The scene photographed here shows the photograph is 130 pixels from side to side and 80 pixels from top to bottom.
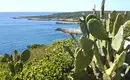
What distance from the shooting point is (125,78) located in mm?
3584

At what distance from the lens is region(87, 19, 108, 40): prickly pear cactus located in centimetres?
314

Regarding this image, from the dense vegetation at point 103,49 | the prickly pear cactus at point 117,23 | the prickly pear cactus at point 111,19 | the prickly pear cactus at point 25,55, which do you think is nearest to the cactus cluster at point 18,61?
the prickly pear cactus at point 25,55

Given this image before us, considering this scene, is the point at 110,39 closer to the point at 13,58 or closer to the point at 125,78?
the point at 125,78

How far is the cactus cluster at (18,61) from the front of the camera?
6305 millimetres

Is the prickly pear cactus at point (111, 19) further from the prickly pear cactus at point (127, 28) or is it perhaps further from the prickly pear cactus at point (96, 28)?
the prickly pear cactus at point (127, 28)

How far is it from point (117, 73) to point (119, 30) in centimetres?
Answer: 42

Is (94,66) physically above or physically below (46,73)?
above

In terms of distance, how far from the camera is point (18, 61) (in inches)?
255

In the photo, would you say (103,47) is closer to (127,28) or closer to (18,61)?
(127,28)

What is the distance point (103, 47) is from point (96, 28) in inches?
18.9

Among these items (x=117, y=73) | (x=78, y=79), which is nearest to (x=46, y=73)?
(x=78, y=79)

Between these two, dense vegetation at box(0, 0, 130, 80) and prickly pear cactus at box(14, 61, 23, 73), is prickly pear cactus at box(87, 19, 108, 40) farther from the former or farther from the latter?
prickly pear cactus at box(14, 61, 23, 73)

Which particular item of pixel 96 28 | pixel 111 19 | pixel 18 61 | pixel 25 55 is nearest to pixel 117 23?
pixel 111 19

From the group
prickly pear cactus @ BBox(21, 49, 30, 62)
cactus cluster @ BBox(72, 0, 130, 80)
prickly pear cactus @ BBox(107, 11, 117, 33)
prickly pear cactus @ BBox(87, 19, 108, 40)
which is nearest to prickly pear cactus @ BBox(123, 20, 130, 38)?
cactus cluster @ BBox(72, 0, 130, 80)
